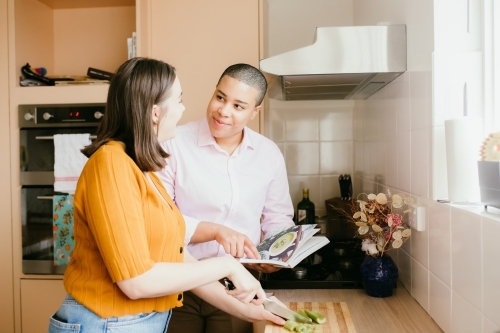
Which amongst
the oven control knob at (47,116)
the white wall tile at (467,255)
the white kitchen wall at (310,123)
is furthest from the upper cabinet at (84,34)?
the white wall tile at (467,255)

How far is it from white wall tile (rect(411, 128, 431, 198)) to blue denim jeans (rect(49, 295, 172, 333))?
2.96 ft

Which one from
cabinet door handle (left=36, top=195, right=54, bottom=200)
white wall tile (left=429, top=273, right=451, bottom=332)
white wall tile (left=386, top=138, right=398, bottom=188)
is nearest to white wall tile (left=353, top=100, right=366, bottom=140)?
white wall tile (left=386, top=138, right=398, bottom=188)

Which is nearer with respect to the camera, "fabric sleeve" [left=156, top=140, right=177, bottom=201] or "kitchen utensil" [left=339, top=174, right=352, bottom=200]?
"fabric sleeve" [left=156, top=140, right=177, bottom=201]

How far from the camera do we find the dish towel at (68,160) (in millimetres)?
2334

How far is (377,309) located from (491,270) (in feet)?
1.67

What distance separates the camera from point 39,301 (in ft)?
7.90

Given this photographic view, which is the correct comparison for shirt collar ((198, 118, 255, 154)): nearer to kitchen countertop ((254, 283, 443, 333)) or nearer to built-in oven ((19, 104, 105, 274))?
kitchen countertop ((254, 283, 443, 333))

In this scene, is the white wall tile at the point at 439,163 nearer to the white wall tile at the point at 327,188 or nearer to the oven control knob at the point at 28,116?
the white wall tile at the point at 327,188

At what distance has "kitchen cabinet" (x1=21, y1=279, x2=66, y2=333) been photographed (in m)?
2.40

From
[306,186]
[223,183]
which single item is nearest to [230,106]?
[223,183]

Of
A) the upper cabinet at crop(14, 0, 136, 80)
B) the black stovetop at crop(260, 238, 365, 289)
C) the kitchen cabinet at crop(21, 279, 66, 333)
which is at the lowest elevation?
the kitchen cabinet at crop(21, 279, 66, 333)

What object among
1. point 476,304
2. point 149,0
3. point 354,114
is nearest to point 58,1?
point 149,0

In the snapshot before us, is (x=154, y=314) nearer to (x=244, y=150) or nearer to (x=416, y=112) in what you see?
(x=244, y=150)

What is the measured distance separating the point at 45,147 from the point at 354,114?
1682 mm
